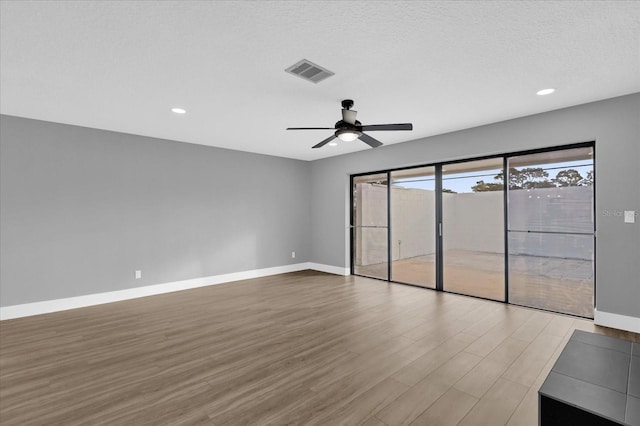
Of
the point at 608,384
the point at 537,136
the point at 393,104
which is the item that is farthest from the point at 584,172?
the point at 608,384

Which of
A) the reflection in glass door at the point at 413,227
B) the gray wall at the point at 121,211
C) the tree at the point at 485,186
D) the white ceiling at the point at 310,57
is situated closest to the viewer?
the white ceiling at the point at 310,57

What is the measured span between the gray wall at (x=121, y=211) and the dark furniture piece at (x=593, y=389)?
5411 millimetres

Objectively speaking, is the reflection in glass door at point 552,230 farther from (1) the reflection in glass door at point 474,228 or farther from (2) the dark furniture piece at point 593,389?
(2) the dark furniture piece at point 593,389

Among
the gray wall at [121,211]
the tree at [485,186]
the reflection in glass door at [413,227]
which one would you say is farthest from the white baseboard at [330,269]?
the tree at [485,186]

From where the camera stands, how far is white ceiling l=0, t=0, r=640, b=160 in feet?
6.43

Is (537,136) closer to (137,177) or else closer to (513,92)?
(513,92)

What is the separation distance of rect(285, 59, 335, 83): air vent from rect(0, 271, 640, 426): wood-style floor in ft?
8.81

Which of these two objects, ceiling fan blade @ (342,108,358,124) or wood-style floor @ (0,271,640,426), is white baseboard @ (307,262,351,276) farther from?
ceiling fan blade @ (342,108,358,124)

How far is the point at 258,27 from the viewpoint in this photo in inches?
83.1

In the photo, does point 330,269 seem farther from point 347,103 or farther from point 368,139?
point 347,103

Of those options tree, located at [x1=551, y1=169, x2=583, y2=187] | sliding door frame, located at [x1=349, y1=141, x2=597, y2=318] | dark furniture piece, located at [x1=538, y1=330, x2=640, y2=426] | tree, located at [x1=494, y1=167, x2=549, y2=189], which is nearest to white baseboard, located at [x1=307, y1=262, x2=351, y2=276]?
sliding door frame, located at [x1=349, y1=141, x2=597, y2=318]

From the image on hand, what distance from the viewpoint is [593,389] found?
1.10 m

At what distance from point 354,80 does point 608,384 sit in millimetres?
2797

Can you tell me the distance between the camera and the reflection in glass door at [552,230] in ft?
12.5
